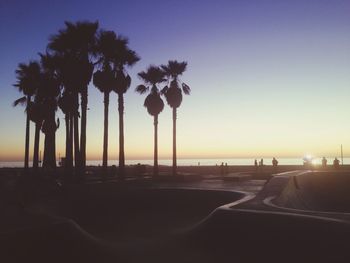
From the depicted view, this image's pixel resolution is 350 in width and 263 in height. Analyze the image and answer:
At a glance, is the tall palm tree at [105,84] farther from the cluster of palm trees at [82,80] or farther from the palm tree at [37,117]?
the palm tree at [37,117]

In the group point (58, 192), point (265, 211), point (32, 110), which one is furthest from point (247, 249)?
point (32, 110)

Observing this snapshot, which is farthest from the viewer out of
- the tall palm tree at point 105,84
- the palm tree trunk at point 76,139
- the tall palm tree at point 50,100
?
the tall palm tree at point 50,100

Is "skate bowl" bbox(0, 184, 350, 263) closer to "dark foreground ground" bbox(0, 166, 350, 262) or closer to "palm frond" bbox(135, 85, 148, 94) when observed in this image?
"dark foreground ground" bbox(0, 166, 350, 262)

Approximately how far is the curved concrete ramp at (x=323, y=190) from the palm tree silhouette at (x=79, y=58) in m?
14.5

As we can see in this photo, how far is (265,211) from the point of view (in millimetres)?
8492

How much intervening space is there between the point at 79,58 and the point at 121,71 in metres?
3.84

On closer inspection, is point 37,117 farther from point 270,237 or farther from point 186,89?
point 270,237

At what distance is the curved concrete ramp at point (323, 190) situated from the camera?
1698 cm

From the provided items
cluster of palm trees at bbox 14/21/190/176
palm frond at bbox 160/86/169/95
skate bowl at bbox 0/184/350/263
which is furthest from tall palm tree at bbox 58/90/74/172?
skate bowl at bbox 0/184/350/263

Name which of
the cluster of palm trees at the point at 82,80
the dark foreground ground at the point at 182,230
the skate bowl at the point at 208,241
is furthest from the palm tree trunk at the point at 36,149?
the skate bowl at the point at 208,241

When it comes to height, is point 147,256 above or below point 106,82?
below

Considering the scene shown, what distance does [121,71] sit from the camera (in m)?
30.5

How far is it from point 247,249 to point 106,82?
22.4m

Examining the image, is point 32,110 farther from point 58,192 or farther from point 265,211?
point 265,211
